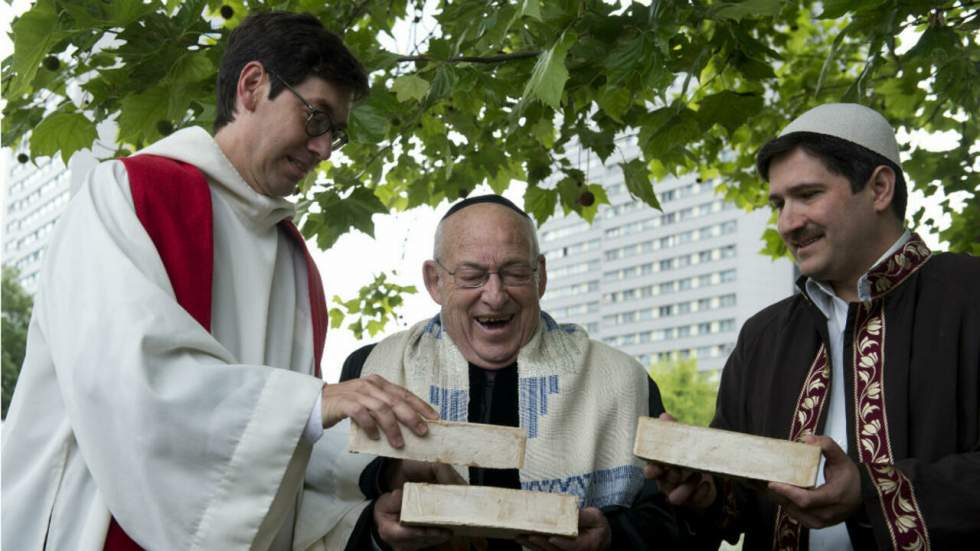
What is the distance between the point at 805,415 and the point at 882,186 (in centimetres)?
69

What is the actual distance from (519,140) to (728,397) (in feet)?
7.66

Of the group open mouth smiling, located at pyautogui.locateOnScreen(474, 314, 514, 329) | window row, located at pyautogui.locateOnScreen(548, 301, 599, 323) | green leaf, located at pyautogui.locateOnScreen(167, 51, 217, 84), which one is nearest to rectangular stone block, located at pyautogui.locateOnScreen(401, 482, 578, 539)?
open mouth smiling, located at pyautogui.locateOnScreen(474, 314, 514, 329)

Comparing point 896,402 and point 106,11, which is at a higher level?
point 106,11

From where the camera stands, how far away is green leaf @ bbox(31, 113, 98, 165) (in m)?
4.23

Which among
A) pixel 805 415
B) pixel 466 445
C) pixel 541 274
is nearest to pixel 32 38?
pixel 541 274

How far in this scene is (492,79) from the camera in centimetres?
416

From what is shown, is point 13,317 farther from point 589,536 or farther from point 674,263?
point 674,263

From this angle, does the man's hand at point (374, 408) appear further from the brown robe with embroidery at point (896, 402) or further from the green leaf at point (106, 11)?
the green leaf at point (106, 11)

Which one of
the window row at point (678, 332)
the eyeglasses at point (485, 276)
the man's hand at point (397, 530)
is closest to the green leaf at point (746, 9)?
the eyeglasses at point (485, 276)

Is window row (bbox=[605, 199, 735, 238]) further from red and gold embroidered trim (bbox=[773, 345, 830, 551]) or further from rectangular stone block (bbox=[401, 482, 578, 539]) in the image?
rectangular stone block (bbox=[401, 482, 578, 539])

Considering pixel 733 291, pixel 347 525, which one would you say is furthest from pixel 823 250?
pixel 733 291

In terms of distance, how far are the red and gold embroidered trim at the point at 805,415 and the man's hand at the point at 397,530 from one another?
969 mm

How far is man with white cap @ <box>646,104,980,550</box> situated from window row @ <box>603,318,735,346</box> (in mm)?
111124

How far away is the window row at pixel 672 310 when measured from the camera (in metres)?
114
